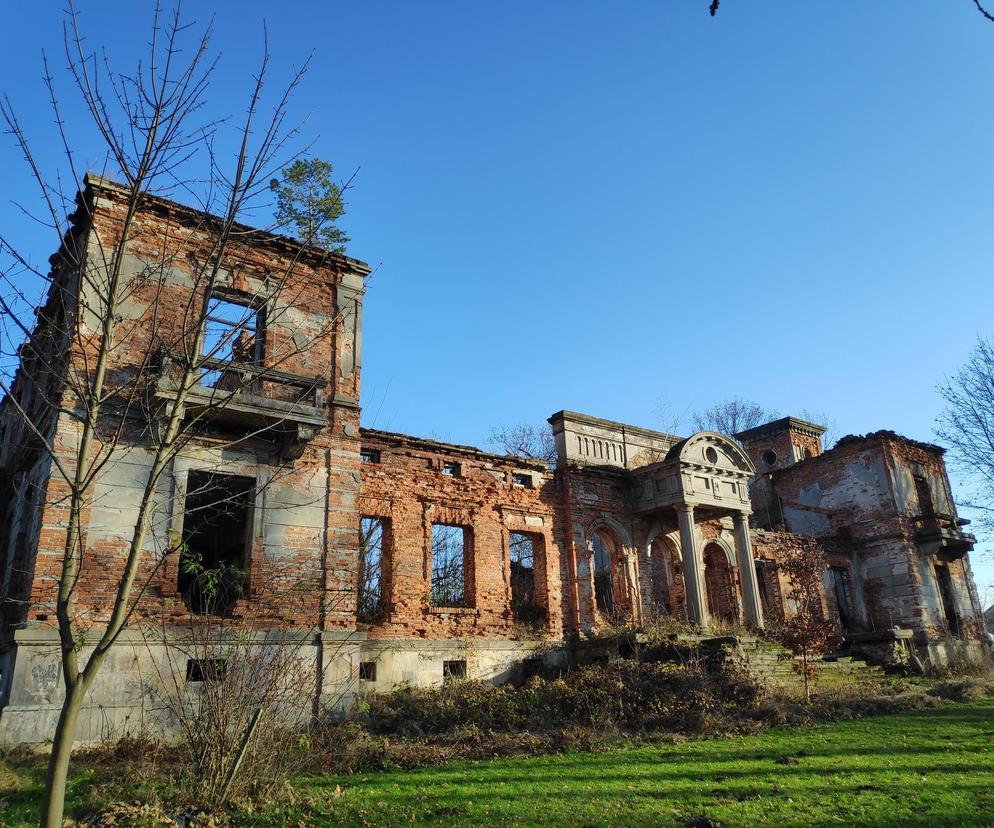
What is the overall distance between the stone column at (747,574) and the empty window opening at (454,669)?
8.46 metres

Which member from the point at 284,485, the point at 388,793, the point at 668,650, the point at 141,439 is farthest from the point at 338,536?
the point at 668,650

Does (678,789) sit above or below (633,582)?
Result: below

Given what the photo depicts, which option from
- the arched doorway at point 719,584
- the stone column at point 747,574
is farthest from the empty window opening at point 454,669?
the arched doorway at point 719,584

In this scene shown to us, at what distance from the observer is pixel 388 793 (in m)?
8.91

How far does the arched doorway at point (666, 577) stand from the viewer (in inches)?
856

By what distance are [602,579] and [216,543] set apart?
495 inches

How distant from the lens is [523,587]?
922 inches

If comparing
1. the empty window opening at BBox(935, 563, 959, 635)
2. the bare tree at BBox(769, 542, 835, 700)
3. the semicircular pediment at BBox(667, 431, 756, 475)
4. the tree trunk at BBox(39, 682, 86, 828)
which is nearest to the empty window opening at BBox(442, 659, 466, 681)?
the bare tree at BBox(769, 542, 835, 700)

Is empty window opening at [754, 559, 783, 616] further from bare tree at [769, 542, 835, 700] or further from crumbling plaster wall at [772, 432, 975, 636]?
bare tree at [769, 542, 835, 700]

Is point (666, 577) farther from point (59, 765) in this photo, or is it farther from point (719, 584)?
point (59, 765)

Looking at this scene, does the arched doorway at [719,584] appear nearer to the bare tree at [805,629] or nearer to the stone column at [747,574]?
the stone column at [747,574]

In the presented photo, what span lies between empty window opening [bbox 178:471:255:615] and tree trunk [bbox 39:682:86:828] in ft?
18.4

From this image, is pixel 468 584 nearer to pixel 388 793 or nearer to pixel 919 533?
pixel 388 793

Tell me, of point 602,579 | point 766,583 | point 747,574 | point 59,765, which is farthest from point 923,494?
point 59,765
